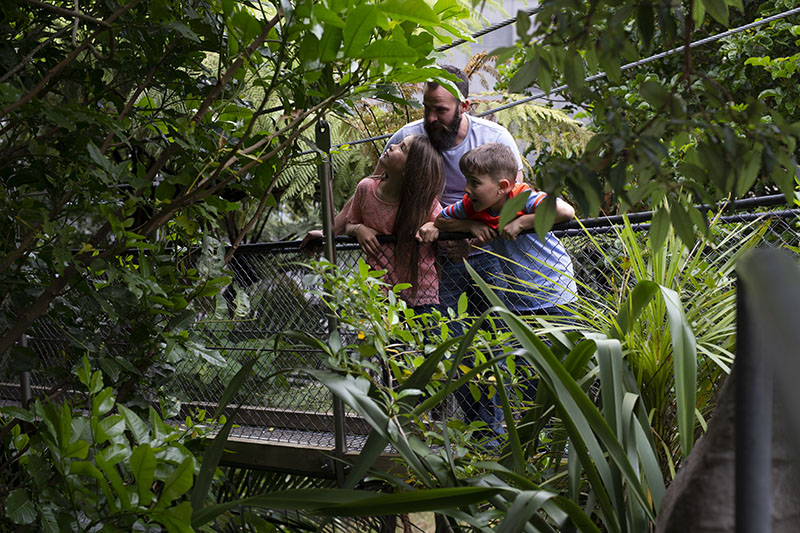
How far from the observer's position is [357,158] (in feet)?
24.3

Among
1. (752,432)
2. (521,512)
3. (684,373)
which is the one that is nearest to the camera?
(752,432)

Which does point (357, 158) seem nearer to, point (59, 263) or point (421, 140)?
point (421, 140)

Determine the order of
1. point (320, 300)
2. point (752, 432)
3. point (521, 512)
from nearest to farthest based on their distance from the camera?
point (752, 432), point (521, 512), point (320, 300)

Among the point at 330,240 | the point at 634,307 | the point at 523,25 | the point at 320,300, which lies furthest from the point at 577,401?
the point at 320,300

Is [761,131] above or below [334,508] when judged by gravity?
above

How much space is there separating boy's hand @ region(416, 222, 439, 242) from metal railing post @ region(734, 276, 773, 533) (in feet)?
6.85

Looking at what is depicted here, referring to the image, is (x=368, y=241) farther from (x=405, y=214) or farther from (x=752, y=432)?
(x=752, y=432)

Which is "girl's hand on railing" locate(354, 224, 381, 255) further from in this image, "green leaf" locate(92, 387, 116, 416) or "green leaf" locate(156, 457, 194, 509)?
"green leaf" locate(156, 457, 194, 509)

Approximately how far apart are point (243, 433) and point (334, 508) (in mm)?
2041

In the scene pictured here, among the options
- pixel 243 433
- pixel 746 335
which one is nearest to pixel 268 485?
pixel 243 433

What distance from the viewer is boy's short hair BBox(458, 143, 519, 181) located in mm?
2639

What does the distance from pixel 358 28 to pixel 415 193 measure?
63.0 inches

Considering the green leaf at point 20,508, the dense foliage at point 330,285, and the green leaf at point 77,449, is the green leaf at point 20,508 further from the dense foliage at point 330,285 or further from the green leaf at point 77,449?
the green leaf at point 77,449

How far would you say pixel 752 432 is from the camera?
1.70ft
